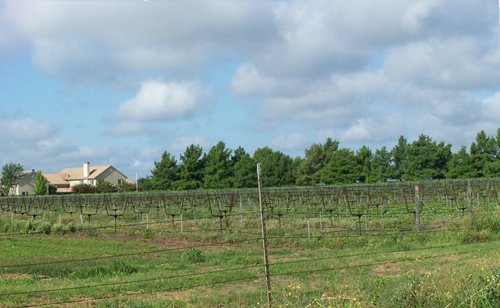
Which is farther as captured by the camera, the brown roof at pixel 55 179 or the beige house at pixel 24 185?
the brown roof at pixel 55 179

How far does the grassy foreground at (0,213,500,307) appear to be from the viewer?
6.15m

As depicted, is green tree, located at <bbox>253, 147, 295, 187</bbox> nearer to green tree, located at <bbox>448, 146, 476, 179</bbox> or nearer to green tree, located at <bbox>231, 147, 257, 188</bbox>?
green tree, located at <bbox>231, 147, 257, 188</bbox>

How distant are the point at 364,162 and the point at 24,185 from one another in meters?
64.2

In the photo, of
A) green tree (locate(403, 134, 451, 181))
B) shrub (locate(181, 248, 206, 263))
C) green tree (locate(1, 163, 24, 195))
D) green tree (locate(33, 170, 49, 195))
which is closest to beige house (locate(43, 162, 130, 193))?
green tree (locate(1, 163, 24, 195))

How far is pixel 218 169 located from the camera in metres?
71.6

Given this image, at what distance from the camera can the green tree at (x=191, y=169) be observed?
7175cm

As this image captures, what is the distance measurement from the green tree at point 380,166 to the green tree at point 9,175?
6240 centimetres

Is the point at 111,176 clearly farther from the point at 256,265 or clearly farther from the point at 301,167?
the point at 256,265

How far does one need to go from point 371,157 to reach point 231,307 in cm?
6772

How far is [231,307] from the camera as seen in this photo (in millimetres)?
7391

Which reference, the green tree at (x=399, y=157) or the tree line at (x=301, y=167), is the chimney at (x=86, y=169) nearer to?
the tree line at (x=301, y=167)

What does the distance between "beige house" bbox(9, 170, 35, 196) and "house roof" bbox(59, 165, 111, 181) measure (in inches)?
468

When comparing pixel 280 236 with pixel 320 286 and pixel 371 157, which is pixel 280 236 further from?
pixel 371 157

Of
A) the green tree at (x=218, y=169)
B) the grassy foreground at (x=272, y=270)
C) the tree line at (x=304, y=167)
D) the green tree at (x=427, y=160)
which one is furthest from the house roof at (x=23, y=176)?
the grassy foreground at (x=272, y=270)
